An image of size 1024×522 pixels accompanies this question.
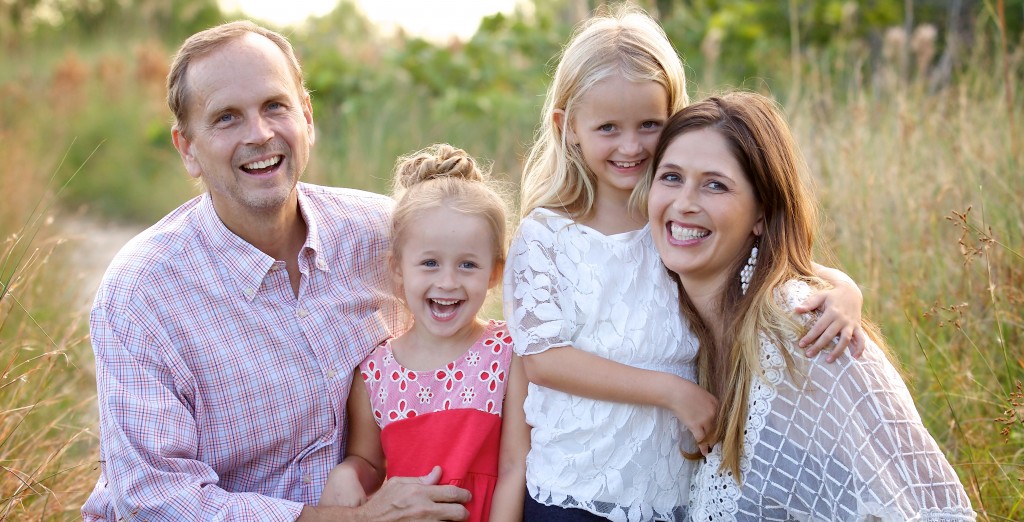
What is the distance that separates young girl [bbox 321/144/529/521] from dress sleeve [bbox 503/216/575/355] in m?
0.10

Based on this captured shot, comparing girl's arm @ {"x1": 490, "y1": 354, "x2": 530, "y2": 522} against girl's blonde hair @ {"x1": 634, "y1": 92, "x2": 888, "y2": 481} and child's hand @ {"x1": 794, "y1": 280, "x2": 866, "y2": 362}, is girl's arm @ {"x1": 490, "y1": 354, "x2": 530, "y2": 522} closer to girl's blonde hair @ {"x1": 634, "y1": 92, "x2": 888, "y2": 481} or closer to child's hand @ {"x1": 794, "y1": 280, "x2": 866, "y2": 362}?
girl's blonde hair @ {"x1": 634, "y1": 92, "x2": 888, "y2": 481}

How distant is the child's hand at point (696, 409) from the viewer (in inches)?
110

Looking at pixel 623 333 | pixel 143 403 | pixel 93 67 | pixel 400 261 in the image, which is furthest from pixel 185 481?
pixel 93 67

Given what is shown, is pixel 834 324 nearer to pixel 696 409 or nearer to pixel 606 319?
pixel 696 409

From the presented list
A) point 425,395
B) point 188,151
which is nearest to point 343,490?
point 425,395

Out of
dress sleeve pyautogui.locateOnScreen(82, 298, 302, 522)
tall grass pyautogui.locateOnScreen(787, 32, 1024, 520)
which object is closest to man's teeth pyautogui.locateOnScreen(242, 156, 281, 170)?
dress sleeve pyautogui.locateOnScreen(82, 298, 302, 522)

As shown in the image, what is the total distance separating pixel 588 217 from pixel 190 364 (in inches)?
50.6

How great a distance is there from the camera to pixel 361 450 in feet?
10.5

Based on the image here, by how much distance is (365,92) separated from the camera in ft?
29.6

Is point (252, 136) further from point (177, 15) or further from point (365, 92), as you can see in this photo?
point (177, 15)

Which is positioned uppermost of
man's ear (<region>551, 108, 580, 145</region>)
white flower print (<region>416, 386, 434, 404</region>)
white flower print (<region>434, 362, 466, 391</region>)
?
man's ear (<region>551, 108, 580, 145</region>)

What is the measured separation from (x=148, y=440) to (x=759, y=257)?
71.4 inches

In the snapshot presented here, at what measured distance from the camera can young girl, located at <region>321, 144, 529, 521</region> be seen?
119 inches

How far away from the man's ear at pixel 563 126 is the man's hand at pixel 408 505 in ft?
3.55
